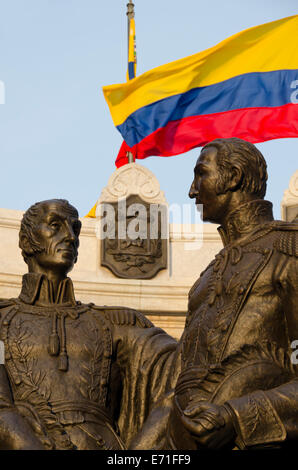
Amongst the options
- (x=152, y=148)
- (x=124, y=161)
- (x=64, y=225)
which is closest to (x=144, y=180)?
(x=152, y=148)

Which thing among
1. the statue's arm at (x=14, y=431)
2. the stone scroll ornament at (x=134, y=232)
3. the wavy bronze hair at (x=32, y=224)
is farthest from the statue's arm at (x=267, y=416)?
the stone scroll ornament at (x=134, y=232)

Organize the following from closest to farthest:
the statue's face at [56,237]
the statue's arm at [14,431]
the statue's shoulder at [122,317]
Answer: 1. the statue's arm at [14,431]
2. the statue's face at [56,237]
3. the statue's shoulder at [122,317]

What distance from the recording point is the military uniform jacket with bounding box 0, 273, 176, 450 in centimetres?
614

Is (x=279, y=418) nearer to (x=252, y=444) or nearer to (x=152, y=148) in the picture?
(x=252, y=444)

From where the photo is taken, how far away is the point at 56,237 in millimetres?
6672

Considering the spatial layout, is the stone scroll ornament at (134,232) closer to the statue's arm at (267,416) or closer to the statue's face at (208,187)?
the statue's face at (208,187)

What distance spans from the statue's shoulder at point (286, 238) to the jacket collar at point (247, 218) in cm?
11

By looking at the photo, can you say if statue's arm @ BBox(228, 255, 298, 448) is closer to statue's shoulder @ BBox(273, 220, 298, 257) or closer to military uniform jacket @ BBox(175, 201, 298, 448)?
military uniform jacket @ BBox(175, 201, 298, 448)

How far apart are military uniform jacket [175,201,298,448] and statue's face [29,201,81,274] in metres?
1.30

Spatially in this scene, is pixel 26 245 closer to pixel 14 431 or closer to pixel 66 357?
pixel 66 357

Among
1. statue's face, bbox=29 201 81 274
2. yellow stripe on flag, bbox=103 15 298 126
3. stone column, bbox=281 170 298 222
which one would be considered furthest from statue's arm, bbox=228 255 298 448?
stone column, bbox=281 170 298 222

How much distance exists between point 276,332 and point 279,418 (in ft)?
1.65

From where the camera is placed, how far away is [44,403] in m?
6.20

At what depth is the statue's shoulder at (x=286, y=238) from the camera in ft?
17.6
